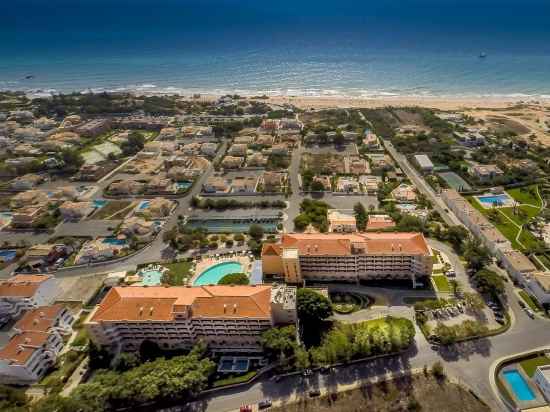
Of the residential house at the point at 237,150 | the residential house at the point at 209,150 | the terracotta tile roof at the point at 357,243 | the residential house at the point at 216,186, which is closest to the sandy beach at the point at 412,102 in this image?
the residential house at the point at 237,150

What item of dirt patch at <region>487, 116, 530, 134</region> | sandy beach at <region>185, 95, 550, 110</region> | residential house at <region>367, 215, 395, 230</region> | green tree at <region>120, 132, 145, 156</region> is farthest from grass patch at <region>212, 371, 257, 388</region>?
sandy beach at <region>185, 95, 550, 110</region>

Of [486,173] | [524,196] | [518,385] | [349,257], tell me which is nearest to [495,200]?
[524,196]

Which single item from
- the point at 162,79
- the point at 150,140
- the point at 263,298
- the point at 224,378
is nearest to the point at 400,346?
the point at 263,298

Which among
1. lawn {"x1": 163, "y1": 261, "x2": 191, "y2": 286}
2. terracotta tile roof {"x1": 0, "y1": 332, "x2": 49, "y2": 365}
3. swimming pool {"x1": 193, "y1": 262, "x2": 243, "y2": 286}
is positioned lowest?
lawn {"x1": 163, "y1": 261, "x2": 191, "y2": 286}

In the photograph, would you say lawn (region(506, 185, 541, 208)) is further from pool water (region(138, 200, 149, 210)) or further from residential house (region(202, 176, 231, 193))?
pool water (region(138, 200, 149, 210))

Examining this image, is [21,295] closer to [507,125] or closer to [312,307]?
[312,307]
